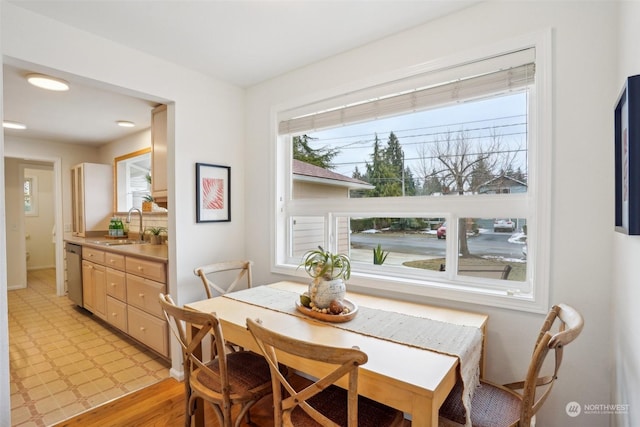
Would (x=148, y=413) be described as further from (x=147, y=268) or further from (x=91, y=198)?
(x=91, y=198)

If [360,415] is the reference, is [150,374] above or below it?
below

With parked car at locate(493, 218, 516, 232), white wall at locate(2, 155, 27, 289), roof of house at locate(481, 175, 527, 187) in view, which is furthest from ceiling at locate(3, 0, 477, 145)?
white wall at locate(2, 155, 27, 289)

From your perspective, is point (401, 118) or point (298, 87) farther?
point (298, 87)

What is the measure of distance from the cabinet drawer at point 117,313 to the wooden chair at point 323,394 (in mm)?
2521

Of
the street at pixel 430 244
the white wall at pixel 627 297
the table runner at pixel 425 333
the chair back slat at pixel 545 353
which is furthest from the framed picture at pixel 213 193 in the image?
the white wall at pixel 627 297

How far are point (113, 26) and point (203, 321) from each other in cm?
191

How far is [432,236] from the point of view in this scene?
202 centimetres

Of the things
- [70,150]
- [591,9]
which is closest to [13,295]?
[70,150]

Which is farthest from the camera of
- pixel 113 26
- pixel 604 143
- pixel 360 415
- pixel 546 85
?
pixel 113 26

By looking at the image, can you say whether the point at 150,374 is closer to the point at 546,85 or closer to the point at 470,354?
the point at 470,354

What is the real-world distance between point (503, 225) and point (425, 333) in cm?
83

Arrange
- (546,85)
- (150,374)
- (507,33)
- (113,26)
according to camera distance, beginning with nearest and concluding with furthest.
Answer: (546,85) < (507,33) < (113,26) < (150,374)

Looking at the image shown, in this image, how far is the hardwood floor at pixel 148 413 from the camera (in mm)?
1947

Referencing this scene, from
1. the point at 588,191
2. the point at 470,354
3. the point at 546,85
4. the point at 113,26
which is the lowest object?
the point at 470,354
